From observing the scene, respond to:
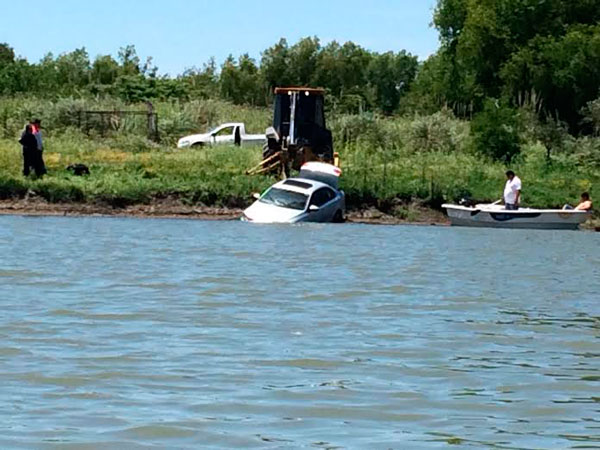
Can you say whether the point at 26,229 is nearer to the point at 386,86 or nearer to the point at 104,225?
the point at 104,225

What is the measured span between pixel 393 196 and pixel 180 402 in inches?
1185

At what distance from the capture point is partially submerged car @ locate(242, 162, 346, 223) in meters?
35.6

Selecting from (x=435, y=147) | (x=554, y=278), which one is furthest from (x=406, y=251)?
(x=435, y=147)

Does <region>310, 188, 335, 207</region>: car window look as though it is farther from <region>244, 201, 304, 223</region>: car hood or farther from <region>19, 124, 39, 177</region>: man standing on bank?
<region>19, 124, 39, 177</region>: man standing on bank

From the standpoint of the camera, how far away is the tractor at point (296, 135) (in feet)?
136

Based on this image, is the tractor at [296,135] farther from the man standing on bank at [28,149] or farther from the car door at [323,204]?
the man standing on bank at [28,149]

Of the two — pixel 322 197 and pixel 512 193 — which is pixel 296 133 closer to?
pixel 322 197

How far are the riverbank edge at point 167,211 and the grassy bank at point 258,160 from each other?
218 mm

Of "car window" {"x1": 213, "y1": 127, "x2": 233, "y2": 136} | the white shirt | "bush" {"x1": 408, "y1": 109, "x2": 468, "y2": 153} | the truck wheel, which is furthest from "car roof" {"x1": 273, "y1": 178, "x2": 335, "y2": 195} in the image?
"car window" {"x1": 213, "y1": 127, "x2": 233, "y2": 136}

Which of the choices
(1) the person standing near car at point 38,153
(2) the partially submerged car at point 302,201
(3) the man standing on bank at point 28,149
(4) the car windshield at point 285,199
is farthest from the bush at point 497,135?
(3) the man standing on bank at point 28,149

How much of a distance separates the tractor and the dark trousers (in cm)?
603

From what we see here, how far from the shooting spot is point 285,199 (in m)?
36.3

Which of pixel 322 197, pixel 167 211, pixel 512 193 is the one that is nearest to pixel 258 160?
pixel 167 211

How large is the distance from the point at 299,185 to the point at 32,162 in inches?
304
